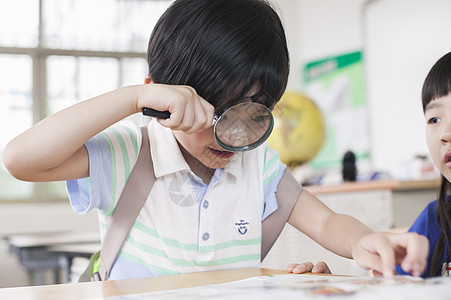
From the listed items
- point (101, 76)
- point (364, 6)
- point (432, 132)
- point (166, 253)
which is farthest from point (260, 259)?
point (101, 76)

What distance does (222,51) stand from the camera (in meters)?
0.79

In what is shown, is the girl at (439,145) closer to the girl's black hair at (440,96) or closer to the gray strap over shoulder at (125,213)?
the girl's black hair at (440,96)

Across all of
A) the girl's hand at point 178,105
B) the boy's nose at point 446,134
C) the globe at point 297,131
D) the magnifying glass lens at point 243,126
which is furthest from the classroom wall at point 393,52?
the girl's hand at point 178,105

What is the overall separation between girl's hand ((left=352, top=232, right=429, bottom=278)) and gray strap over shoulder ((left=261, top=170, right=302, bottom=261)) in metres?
0.26

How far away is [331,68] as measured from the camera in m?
4.09

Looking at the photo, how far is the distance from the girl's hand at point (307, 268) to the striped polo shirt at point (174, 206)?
167mm

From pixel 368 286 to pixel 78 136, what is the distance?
0.42m

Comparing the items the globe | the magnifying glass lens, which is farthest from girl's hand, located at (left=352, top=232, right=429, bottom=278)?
the globe

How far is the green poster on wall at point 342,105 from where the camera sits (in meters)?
3.77

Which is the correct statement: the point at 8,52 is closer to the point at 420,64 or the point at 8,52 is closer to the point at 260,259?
the point at 420,64

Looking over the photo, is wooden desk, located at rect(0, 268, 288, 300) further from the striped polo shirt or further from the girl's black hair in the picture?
the girl's black hair

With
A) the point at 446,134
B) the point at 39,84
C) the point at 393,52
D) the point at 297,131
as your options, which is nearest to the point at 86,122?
the point at 446,134

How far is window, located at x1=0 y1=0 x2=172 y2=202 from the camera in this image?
4.29 meters

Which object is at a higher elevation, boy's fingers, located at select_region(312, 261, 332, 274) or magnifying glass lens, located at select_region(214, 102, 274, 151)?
magnifying glass lens, located at select_region(214, 102, 274, 151)
